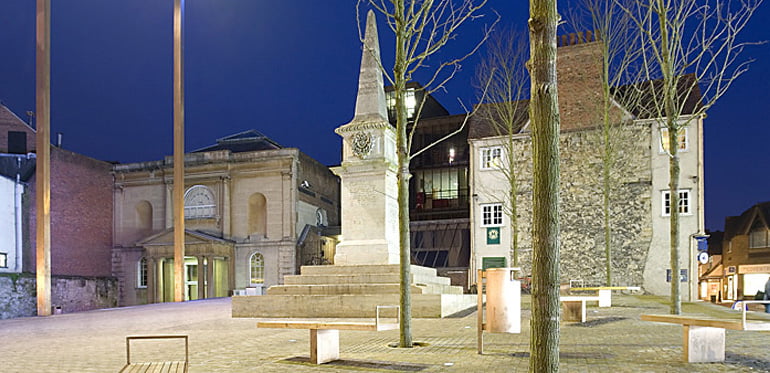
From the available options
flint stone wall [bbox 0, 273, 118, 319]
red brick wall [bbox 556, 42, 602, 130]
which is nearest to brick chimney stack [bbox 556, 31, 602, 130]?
red brick wall [bbox 556, 42, 602, 130]

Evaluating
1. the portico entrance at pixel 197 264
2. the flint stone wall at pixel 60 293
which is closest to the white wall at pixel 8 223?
the flint stone wall at pixel 60 293

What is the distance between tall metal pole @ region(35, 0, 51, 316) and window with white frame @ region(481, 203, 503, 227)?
21712 mm

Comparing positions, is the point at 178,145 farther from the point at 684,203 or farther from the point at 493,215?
the point at 684,203

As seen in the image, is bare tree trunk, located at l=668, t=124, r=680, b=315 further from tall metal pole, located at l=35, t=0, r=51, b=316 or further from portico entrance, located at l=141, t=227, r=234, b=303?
portico entrance, located at l=141, t=227, r=234, b=303

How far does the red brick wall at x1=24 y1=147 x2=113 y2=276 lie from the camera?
1453 inches

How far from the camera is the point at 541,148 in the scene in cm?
448

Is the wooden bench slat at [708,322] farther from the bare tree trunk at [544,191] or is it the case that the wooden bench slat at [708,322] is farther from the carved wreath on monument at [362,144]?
the carved wreath on monument at [362,144]

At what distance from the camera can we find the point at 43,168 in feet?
69.4

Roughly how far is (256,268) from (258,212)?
4.14 meters

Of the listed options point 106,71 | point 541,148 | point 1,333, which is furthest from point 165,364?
point 106,71

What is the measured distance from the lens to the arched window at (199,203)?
1647 inches

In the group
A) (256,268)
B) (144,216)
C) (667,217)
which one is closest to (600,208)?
(667,217)

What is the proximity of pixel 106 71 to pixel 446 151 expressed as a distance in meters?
48.0

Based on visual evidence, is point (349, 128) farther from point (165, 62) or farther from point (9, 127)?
point (165, 62)
